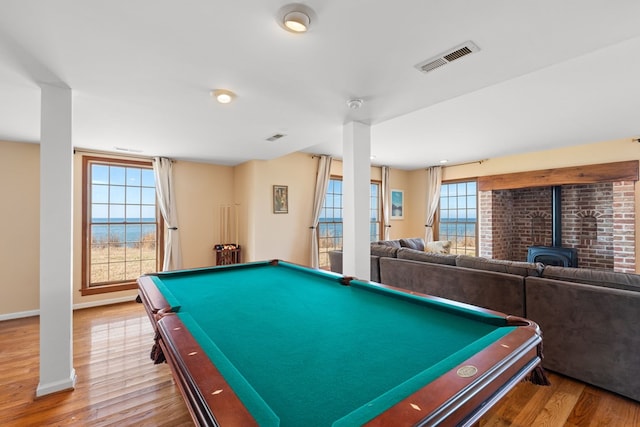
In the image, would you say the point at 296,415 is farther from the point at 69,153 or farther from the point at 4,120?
the point at 4,120

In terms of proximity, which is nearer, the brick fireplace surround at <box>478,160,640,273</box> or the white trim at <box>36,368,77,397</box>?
the white trim at <box>36,368,77,397</box>

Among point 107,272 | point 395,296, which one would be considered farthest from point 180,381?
point 107,272

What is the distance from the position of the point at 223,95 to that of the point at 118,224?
3489 millimetres

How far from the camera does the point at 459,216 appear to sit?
6.53m

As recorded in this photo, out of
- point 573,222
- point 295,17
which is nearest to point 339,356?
point 295,17

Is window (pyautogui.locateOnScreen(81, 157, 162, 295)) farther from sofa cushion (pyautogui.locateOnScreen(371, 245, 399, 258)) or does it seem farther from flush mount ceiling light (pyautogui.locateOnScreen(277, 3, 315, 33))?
flush mount ceiling light (pyautogui.locateOnScreen(277, 3, 315, 33))

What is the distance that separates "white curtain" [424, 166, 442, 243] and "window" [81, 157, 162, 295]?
5.58 meters

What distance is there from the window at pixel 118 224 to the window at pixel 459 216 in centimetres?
591

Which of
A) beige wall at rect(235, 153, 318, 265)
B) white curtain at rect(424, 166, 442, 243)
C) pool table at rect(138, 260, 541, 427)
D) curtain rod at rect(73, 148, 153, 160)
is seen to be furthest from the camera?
white curtain at rect(424, 166, 442, 243)

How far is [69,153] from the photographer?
7.59 feet

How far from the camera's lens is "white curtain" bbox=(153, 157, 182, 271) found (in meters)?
4.76

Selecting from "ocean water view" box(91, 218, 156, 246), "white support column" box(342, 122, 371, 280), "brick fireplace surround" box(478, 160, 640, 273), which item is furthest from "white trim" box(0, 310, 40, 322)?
"brick fireplace surround" box(478, 160, 640, 273)

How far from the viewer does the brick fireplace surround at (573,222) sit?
A: 4398 mm

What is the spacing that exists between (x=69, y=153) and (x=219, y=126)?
1.36m
